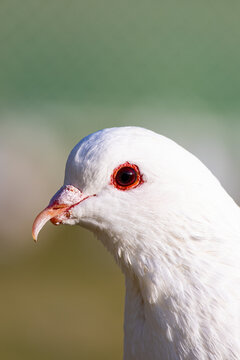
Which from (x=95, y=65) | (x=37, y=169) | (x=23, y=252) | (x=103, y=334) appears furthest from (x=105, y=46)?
(x=103, y=334)

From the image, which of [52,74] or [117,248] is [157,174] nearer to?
[117,248]

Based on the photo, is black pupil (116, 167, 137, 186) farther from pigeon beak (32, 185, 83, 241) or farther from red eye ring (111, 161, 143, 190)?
pigeon beak (32, 185, 83, 241)

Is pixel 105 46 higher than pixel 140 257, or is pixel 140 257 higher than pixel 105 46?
pixel 105 46

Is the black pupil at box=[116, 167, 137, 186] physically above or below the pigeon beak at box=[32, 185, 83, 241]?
above

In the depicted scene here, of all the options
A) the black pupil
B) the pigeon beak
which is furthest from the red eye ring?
the pigeon beak

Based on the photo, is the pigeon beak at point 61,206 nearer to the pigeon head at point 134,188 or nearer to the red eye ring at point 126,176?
the pigeon head at point 134,188

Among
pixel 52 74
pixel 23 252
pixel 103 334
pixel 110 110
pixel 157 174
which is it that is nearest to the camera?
pixel 157 174

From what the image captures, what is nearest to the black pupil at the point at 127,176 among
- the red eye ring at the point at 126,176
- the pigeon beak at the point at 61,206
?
the red eye ring at the point at 126,176

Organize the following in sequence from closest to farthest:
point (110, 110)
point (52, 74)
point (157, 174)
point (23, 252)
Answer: point (157, 174) < point (23, 252) < point (52, 74) < point (110, 110)
